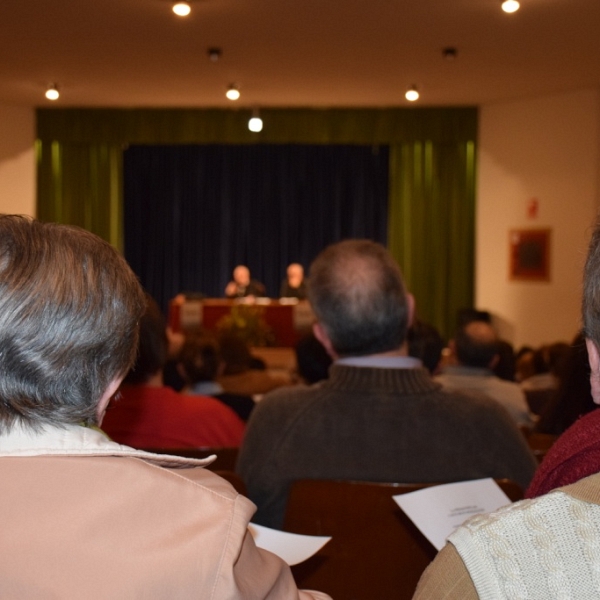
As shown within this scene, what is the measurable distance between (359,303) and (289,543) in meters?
0.91

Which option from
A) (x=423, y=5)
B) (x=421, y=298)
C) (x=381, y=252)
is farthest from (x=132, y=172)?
(x=381, y=252)

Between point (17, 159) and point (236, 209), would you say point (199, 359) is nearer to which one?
point (17, 159)

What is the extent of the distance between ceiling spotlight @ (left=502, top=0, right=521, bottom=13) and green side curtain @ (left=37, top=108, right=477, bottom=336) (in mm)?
4295

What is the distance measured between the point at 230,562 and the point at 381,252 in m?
1.53

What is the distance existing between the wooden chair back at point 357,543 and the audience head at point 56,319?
823 millimetres

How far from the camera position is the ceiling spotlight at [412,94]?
9.59 metres

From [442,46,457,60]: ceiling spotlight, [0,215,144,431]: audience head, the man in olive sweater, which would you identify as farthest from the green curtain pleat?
[0,215,144,431]: audience head

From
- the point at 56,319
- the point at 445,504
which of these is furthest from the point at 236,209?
the point at 56,319

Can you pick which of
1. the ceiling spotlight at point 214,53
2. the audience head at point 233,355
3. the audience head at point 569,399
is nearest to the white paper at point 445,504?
the audience head at point 569,399

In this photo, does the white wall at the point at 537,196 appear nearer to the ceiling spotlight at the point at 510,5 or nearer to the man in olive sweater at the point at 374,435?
the ceiling spotlight at the point at 510,5

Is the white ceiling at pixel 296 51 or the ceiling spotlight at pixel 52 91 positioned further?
the ceiling spotlight at pixel 52 91

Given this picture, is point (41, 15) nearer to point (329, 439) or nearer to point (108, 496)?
point (329, 439)

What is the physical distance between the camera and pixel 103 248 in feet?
3.63

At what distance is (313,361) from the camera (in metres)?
3.60
